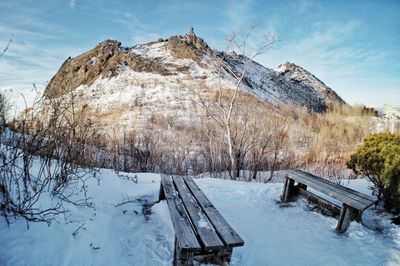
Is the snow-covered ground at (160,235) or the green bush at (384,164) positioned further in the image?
the green bush at (384,164)

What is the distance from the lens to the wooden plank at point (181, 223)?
2295 mm

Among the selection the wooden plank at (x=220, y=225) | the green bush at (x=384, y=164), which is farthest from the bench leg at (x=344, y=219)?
the wooden plank at (x=220, y=225)

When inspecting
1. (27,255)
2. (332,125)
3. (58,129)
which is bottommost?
(27,255)

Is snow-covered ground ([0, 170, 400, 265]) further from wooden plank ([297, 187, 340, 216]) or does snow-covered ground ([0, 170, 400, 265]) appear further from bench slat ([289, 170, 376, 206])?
bench slat ([289, 170, 376, 206])

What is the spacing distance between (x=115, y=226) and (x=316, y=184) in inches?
124

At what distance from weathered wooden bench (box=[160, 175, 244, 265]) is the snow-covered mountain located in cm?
1166

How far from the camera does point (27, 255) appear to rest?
2.14 meters

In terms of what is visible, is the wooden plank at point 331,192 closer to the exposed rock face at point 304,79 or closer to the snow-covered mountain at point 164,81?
the snow-covered mountain at point 164,81

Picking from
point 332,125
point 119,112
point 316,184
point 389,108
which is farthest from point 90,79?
point 316,184

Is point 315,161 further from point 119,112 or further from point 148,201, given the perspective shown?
point 119,112

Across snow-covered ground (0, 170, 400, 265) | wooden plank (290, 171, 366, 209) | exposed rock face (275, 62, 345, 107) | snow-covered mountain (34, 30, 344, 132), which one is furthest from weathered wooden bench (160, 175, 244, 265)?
exposed rock face (275, 62, 345, 107)

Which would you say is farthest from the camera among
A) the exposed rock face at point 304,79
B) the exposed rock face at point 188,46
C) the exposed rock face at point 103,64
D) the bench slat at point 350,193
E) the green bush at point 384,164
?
the exposed rock face at point 304,79

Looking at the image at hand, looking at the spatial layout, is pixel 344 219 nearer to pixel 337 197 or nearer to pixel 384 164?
pixel 337 197

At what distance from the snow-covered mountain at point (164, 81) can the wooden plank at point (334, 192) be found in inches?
407
